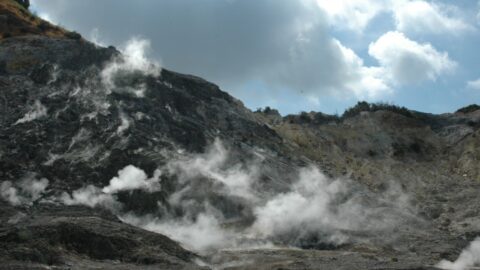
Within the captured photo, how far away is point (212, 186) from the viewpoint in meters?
34.6

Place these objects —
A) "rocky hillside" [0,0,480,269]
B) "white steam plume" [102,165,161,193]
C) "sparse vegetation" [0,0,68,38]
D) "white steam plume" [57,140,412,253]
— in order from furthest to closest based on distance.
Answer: "sparse vegetation" [0,0,68,38] < "white steam plume" [102,165,161,193] < "white steam plume" [57,140,412,253] < "rocky hillside" [0,0,480,269]

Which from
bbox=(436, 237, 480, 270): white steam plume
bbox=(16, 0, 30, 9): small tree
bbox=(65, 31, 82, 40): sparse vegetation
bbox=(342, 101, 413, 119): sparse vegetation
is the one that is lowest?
bbox=(436, 237, 480, 270): white steam plume

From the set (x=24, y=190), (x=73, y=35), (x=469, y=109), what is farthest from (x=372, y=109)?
(x=24, y=190)

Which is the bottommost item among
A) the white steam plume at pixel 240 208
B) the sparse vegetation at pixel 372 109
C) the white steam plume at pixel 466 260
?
the white steam plume at pixel 466 260

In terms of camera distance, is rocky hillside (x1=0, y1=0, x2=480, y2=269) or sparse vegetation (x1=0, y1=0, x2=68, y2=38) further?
sparse vegetation (x1=0, y1=0, x2=68, y2=38)

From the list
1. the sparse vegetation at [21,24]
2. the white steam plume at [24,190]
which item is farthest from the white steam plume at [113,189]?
the sparse vegetation at [21,24]

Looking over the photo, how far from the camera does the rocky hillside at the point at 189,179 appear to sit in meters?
25.0

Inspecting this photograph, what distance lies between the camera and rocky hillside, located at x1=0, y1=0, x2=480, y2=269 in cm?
2498

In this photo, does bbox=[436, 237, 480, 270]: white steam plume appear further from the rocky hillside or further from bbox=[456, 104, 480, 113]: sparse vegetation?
bbox=[456, 104, 480, 113]: sparse vegetation

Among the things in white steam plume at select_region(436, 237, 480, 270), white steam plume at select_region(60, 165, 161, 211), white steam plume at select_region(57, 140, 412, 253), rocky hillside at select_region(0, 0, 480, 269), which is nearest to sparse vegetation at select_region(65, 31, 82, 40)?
rocky hillside at select_region(0, 0, 480, 269)

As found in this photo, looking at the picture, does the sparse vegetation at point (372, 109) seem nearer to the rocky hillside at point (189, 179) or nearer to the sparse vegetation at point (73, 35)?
the rocky hillside at point (189, 179)

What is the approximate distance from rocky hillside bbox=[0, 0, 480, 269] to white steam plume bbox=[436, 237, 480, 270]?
48 cm

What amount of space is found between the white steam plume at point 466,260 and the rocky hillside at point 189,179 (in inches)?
18.8

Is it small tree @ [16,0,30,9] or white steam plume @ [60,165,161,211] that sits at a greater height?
small tree @ [16,0,30,9]
